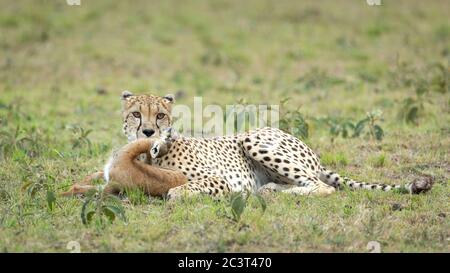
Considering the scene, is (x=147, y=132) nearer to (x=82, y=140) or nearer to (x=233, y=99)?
(x=82, y=140)

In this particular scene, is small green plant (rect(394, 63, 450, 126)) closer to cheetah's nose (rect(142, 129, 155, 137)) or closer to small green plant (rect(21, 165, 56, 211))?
cheetah's nose (rect(142, 129, 155, 137))

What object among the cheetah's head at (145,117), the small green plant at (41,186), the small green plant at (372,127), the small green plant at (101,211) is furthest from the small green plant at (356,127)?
the small green plant at (101,211)

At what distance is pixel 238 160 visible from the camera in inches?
296

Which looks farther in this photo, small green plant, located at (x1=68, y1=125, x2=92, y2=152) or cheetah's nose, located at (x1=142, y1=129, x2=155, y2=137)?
small green plant, located at (x1=68, y1=125, x2=92, y2=152)

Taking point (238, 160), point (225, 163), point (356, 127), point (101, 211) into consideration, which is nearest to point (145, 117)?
point (225, 163)

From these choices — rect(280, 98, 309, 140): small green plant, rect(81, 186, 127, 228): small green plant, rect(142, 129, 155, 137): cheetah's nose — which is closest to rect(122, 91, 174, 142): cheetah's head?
rect(142, 129, 155, 137): cheetah's nose

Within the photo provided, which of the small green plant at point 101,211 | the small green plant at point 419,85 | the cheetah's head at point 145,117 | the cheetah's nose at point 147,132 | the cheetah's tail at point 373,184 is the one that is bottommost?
the cheetah's tail at point 373,184

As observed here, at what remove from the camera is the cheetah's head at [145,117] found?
281 inches

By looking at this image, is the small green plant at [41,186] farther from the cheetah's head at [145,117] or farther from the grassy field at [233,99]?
the cheetah's head at [145,117]

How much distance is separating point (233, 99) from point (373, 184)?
542 centimetres

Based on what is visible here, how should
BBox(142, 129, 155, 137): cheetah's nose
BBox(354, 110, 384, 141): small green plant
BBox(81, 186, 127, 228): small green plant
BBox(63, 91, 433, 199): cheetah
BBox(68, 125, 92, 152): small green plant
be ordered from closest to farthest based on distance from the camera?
BBox(81, 186, 127, 228): small green plant, BBox(63, 91, 433, 199): cheetah, BBox(142, 129, 155, 137): cheetah's nose, BBox(68, 125, 92, 152): small green plant, BBox(354, 110, 384, 141): small green plant

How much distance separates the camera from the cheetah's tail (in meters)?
6.90

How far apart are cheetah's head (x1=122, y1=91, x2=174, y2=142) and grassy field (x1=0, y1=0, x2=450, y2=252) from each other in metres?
0.72

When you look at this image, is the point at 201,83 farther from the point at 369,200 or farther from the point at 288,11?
the point at 369,200
